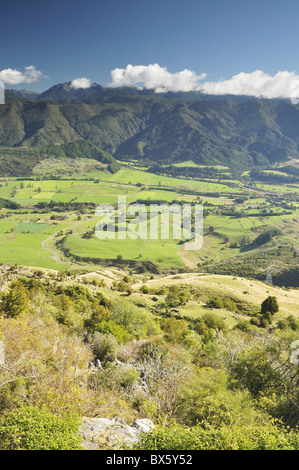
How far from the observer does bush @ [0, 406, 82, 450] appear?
49.6ft

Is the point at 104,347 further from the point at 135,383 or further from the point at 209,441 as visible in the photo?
the point at 209,441

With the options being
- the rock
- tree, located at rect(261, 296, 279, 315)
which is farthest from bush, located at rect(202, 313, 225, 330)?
the rock

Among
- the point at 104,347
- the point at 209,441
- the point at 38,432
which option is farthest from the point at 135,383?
the point at 38,432

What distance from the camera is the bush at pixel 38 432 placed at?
15.1m

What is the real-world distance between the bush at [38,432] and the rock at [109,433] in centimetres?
96

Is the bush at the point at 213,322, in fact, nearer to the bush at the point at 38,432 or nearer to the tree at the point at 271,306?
the tree at the point at 271,306

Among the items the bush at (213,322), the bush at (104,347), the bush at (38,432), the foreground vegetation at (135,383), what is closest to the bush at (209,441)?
the foreground vegetation at (135,383)

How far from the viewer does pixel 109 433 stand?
17.9 m

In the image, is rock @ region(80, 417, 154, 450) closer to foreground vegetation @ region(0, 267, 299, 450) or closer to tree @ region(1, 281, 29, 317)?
foreground vegetation @ region(0, 267, 299, 450)

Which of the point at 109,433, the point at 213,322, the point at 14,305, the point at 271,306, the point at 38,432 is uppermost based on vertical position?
the point at 38,432

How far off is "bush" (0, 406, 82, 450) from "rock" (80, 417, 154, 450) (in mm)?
961

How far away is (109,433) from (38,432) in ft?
15.3

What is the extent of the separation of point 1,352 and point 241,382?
2550 cm
